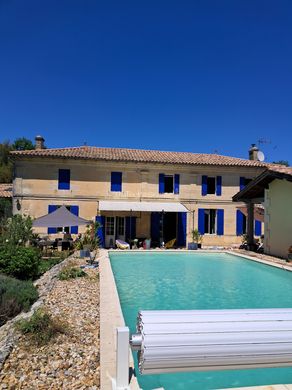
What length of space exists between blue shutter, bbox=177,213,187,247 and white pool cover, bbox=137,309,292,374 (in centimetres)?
2744

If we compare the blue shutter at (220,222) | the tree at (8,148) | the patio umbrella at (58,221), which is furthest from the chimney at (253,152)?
the tree at (8,148)

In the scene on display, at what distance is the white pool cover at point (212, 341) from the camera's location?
227 centimetres

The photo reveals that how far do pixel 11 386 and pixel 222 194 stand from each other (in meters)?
28.0

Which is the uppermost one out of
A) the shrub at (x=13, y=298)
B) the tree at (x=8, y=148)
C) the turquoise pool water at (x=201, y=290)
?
the tree at (x=8, y=148)

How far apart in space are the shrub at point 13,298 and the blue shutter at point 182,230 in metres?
20.7

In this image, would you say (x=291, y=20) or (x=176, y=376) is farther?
(x=291, y=20)

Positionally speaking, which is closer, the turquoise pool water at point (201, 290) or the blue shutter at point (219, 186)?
the turquoise pool water at point (201, 290)

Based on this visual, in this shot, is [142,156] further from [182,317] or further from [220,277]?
[182,317]

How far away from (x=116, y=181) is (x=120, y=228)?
446 centimetres

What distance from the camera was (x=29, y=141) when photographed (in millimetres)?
72562

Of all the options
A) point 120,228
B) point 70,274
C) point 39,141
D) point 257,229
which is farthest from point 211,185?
point 70,274

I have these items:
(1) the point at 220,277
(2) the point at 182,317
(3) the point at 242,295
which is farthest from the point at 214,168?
(2) the point at 182,317

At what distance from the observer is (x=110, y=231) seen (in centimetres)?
2872

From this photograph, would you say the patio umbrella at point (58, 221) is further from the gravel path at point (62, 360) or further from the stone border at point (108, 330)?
the gravel path at point (62, 360)
